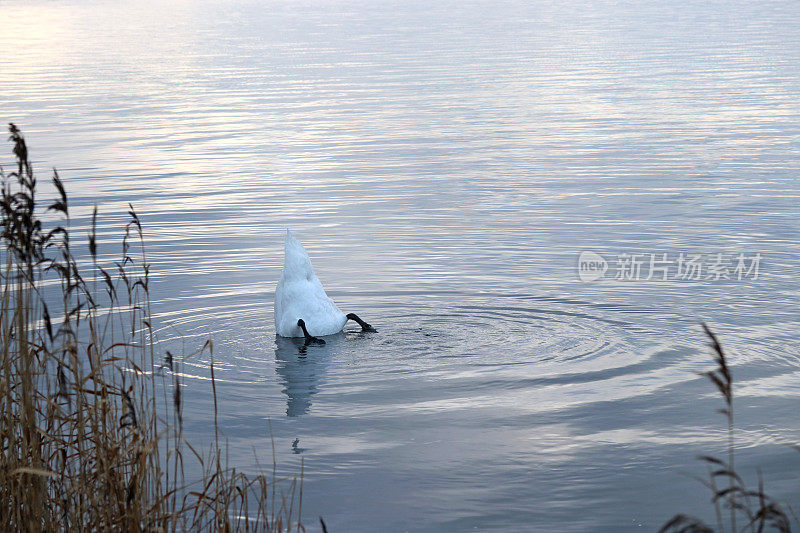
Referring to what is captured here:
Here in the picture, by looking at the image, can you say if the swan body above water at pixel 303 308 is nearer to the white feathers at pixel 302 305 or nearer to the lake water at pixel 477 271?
the white feathers at pixel 302 305

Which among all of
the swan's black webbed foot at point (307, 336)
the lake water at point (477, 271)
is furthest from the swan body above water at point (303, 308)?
the lake water at point (477, 271)

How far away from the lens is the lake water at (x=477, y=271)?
232 inches

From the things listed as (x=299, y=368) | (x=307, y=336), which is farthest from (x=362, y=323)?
(x=299, y=368)

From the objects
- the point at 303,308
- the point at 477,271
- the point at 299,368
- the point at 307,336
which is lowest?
the point at 299,368

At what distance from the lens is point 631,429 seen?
6406 mm

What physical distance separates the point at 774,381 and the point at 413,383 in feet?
7.95

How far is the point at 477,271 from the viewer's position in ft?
34.7

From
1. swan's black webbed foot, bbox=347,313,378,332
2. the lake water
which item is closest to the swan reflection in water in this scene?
the lake water

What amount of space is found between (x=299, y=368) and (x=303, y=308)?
706mm

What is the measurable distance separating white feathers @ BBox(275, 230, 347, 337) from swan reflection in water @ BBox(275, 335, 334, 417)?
128mm

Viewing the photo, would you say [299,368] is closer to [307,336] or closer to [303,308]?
[307,336]

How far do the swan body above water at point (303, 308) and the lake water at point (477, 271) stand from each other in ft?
0.50

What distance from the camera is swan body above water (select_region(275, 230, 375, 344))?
8.27 meters

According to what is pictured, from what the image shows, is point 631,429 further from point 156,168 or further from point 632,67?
point 632,67
